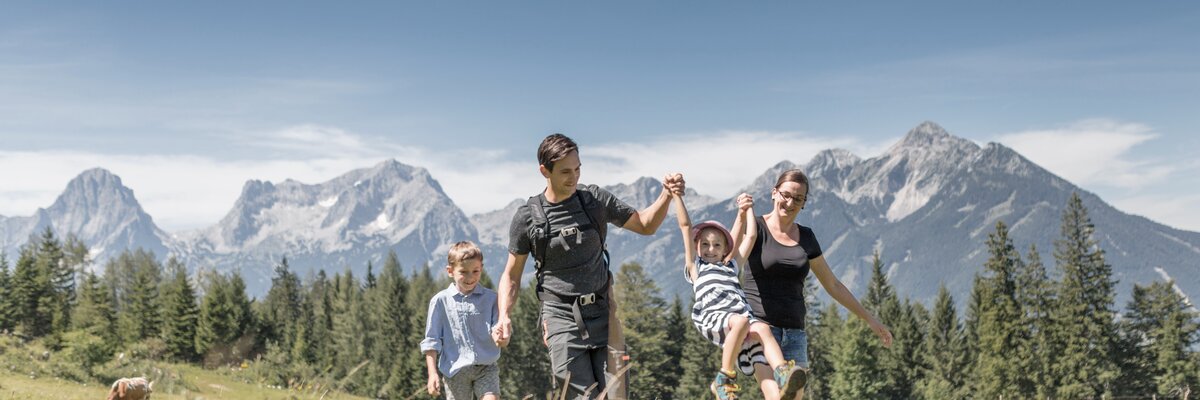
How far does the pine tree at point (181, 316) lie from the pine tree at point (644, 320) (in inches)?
1297

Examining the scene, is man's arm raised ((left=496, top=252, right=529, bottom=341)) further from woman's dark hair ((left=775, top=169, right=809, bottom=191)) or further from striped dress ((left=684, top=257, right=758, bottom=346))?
woman's dark hair ((left=775, top=169, right=809, bottom=191))

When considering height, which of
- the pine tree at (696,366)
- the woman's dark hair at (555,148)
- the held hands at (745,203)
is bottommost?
the pine tree at (696,366)

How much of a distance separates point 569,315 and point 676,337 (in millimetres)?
65675

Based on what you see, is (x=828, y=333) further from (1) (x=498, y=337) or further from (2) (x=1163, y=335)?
(1) (x=498, y=337)

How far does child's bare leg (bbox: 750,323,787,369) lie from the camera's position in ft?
23.1

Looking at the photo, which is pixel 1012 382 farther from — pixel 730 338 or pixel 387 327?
pixel 730 338

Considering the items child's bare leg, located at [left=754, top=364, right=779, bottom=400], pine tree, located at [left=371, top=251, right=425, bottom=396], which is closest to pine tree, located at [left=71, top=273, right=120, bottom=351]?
pine tree, located at [left=371, top=251, right=425, bottom=396]

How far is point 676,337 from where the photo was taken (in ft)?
234

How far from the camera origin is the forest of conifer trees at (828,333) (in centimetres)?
5138

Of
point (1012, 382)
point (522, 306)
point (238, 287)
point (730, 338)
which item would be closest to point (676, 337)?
point (522, 306)

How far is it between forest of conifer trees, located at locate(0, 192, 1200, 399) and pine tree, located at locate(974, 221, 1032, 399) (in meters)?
0.10

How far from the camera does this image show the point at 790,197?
24.5 ft

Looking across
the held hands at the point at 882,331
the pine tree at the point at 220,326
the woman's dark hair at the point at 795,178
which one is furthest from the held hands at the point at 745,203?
the pine tree at the point at 220,326

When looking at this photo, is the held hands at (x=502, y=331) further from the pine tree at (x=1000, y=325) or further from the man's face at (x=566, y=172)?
the pine tree at (x=1000, y=325)
